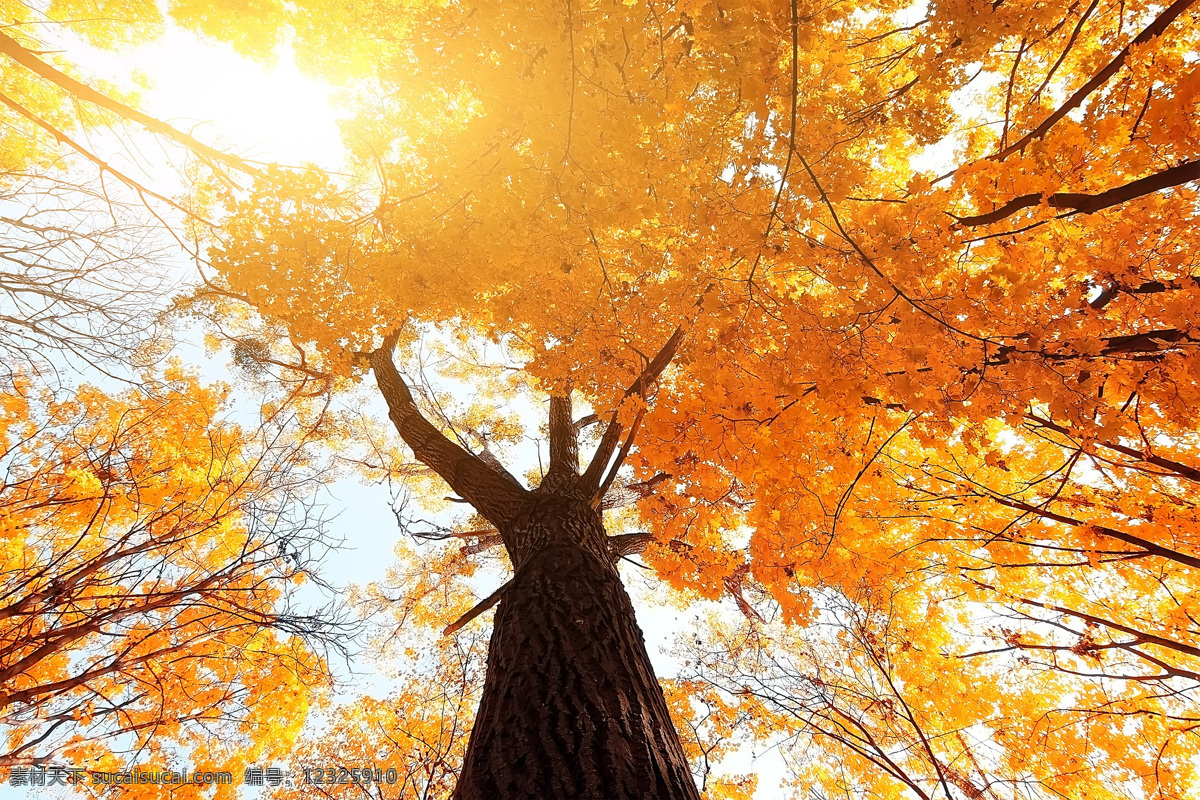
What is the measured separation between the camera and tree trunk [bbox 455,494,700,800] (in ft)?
5.09

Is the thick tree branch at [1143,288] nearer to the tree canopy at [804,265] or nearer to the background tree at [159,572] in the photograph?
the tree canopy at [804,265]

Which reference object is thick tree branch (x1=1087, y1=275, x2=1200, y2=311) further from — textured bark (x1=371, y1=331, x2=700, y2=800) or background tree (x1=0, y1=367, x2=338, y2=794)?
background tree (x1=0, y1=367, x2=338, y2=794)

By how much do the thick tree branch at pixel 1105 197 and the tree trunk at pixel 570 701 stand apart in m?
2.91

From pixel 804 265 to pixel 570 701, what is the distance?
2.53 meters

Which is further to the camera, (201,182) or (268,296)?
(201,182)

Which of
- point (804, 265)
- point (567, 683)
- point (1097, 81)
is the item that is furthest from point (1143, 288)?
point (567, 683)

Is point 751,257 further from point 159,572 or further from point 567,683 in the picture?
point 159,572

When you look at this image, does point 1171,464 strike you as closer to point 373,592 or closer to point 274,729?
point 373,592

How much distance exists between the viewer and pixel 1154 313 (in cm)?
239

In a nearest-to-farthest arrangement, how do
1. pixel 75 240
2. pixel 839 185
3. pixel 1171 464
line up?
pixel 839 185 → pixel 1171 464 → pixel 75 240

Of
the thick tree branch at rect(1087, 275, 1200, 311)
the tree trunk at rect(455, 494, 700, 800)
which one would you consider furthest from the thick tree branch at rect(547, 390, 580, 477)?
the thick tree branch at rect(1087, 275, 1200, 311)

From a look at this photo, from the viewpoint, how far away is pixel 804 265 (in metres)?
2.49

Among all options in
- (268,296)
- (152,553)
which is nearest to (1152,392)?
(268,296)

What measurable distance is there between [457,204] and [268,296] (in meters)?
1.62
